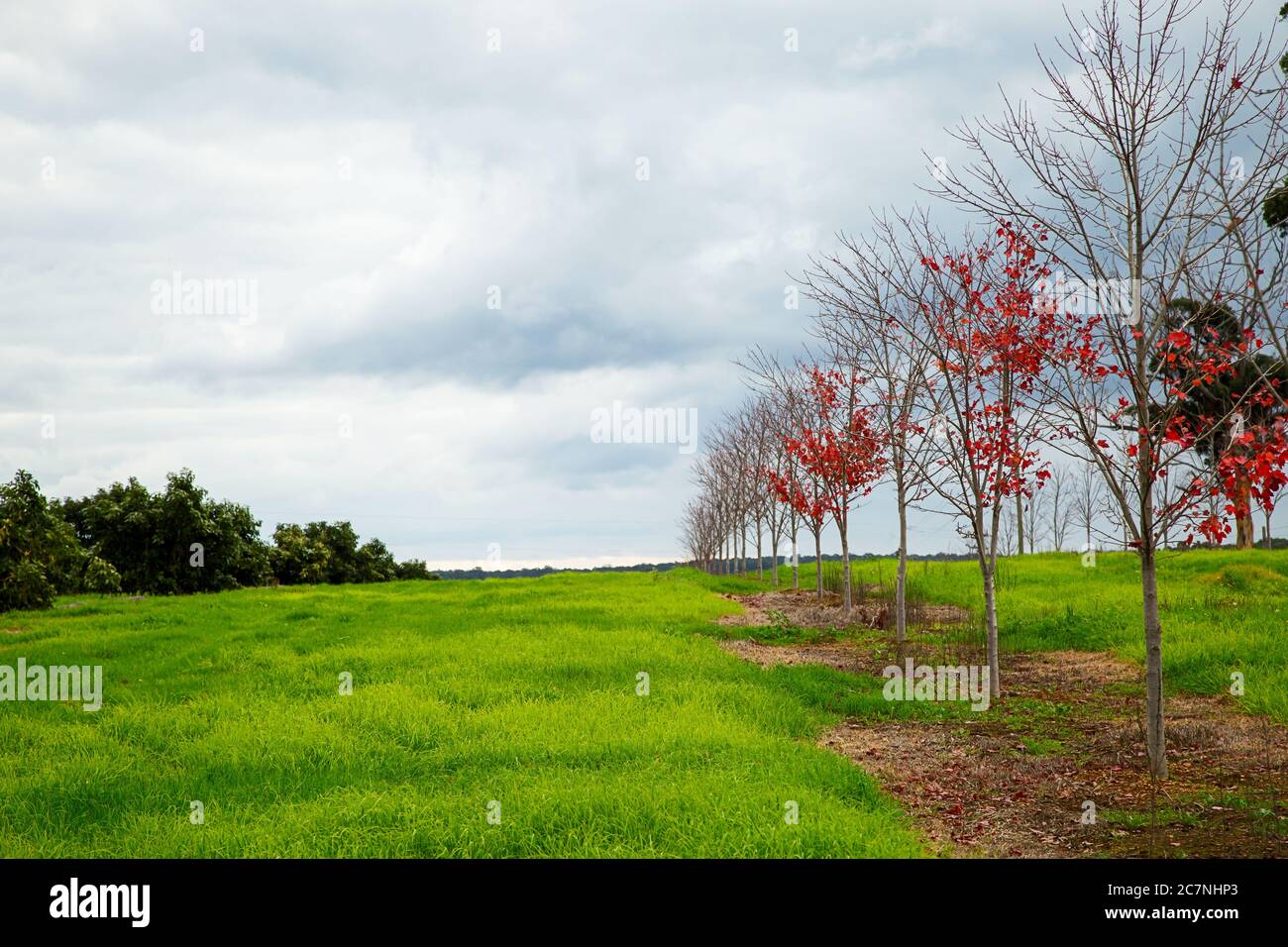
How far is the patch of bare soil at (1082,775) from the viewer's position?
264 inches

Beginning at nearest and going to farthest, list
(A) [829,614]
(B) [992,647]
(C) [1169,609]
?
1. (B) [992,647]
2. (C) [1169,609]
3. (A) [829,614]

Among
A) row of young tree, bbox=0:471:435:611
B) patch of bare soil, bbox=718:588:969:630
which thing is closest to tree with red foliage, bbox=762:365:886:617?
patch of bare soil, bbox=718:588:969:630

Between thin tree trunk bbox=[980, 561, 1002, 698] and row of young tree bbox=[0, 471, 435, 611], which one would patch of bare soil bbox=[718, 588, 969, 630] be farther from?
row of young tree bbox=[0, 471, 435, 611]

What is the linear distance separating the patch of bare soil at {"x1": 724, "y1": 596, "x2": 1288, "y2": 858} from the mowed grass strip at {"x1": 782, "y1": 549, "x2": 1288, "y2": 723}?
834 millimetres

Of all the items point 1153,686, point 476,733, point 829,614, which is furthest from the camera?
point 829,614

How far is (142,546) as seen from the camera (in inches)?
1391

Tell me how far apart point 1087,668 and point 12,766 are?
49.8 ft

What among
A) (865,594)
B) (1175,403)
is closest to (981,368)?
(1175,403)

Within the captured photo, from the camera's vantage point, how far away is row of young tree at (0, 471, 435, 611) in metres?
24.4

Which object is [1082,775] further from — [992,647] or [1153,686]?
[992,647]

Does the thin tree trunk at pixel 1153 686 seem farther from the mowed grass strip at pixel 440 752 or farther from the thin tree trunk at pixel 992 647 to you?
the thin tree trunk at pixel 992 647

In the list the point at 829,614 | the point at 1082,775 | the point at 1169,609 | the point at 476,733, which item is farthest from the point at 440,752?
the point at 1169,609

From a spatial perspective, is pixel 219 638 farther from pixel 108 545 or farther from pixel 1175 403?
pixel 108 545

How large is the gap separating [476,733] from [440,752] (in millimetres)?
832
